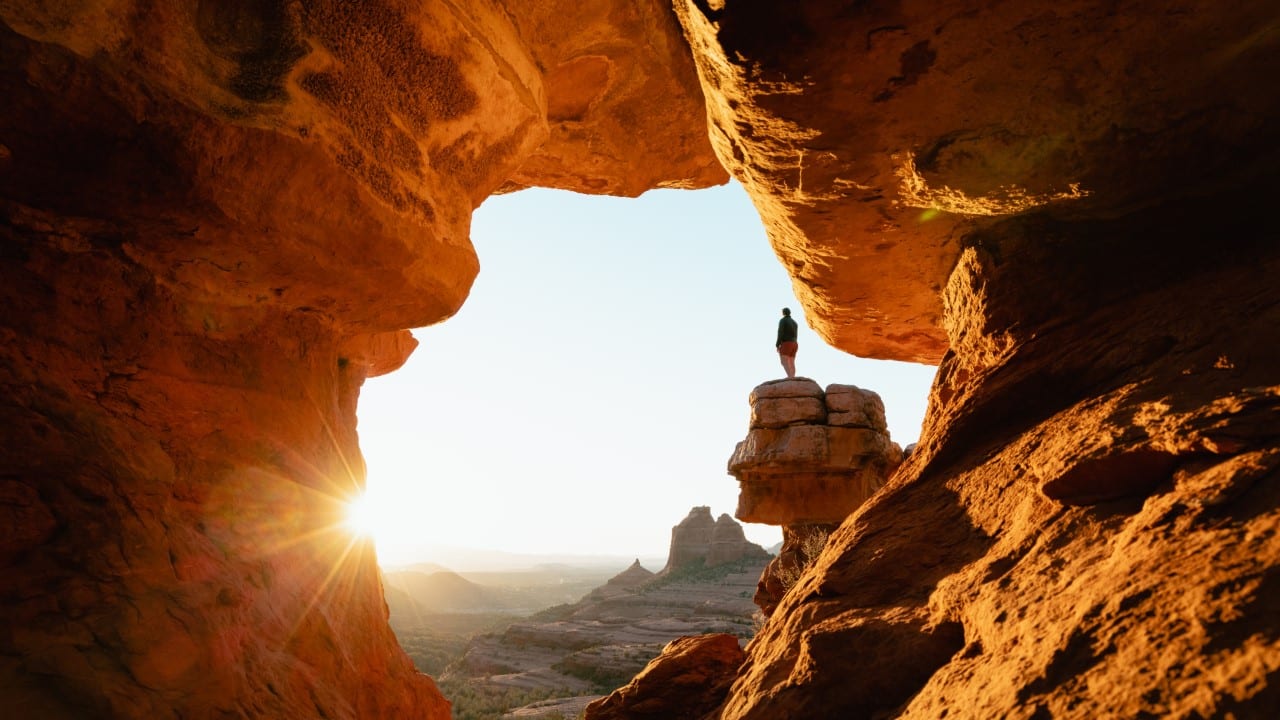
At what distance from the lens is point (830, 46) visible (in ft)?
8.95

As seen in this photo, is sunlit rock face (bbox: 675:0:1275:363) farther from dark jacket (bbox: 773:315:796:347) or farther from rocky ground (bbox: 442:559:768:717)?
rocky ground (bbox: 442:559:768:717)

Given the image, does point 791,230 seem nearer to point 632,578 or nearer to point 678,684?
point 678,684

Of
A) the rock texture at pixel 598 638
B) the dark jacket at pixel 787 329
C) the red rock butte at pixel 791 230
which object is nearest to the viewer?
the red rock butte at pixel 791 230

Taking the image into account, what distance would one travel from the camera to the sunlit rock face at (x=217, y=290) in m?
2.52

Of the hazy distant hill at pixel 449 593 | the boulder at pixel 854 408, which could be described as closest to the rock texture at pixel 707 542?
the hazy distant hill at pixel 449 593

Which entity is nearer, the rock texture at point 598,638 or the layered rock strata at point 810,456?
the layered rock strata at point 810,456

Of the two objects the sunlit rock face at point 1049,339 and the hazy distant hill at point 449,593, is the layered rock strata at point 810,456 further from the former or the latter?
the hazy distant hill at point 449,593

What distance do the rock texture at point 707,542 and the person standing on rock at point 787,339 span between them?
29.2m

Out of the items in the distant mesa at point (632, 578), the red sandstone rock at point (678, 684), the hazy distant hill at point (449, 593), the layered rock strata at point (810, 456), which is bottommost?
the hazy distant hill at point (449, 593)

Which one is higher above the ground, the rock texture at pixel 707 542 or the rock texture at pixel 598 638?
the rock texture at pixel 707 542

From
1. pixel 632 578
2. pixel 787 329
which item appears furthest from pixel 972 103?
pixel 632 578

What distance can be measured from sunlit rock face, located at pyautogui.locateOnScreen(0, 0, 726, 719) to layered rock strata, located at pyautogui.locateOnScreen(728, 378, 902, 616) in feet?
40.9

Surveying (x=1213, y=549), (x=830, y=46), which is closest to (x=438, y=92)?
(x=830, y=46)

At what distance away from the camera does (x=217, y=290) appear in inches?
137
